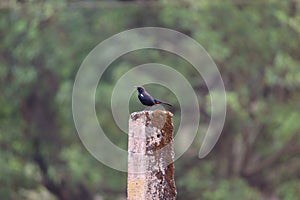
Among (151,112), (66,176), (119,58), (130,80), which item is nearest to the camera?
(151,112)

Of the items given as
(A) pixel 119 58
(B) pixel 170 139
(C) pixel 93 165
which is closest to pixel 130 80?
(A) pixel 119 58

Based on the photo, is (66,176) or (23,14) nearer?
(23,14)

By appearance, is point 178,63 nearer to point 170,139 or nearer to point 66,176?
point 66,176

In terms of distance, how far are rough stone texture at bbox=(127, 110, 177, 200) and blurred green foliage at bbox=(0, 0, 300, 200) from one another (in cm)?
997

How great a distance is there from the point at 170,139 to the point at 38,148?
13771 mm

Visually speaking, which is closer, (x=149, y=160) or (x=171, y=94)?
(x=149, y=160)

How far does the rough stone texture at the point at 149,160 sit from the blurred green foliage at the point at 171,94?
9.97 metres

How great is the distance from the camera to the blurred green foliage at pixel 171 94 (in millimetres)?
15234

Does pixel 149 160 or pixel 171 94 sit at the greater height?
pixel 171 94

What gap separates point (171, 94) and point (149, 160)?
36.4 feet

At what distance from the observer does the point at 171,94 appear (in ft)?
50.1

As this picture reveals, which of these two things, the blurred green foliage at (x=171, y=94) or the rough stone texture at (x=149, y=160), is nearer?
the rough stone texture at (x=149, y=160)

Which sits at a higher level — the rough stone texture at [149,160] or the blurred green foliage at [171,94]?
the blurred green foliage at [171,94]

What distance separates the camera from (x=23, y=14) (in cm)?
1598
